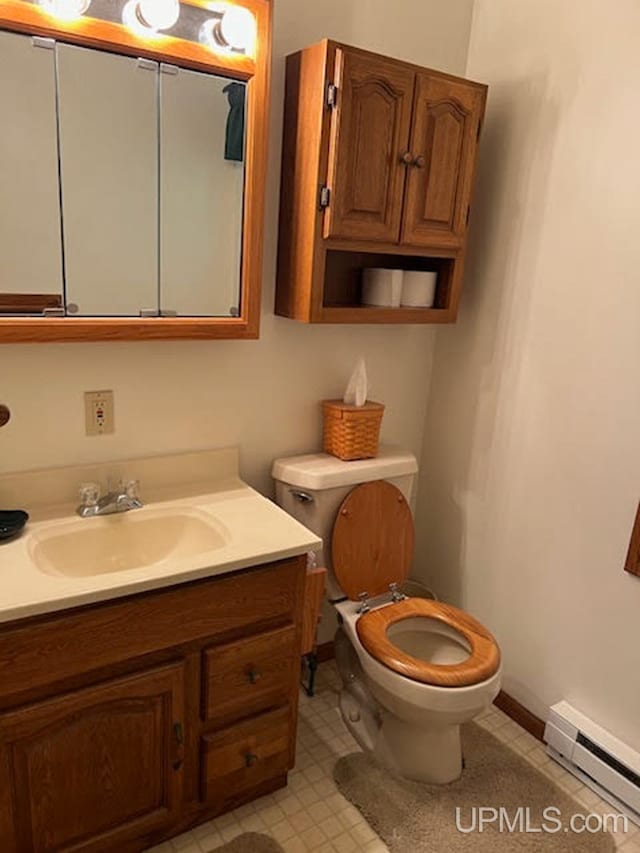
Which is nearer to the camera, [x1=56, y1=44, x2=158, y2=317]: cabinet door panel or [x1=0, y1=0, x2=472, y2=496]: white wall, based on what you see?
[x1=56, y1=44, x2=158, y2=317]: cabinet door panel

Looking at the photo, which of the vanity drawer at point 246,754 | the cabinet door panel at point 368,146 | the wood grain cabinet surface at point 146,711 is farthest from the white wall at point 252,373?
the vanity drawer at point 246,754

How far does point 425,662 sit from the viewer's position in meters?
1.80

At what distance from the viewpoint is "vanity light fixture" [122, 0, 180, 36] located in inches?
52.9

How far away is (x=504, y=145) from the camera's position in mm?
1917

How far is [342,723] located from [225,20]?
6.59ft

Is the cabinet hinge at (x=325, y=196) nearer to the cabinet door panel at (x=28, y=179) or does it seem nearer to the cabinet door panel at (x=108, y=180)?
the cabinet door panel at (x=108, y=180)

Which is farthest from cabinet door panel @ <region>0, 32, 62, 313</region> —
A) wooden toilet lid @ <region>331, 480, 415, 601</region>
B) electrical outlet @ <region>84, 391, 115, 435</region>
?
wooden toilet lid @ <region>331, 480, 415, 601</region>

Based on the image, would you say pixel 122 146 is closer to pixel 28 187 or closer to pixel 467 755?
pixel 28 187

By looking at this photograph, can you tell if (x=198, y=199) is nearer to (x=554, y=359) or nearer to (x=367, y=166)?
(x=367, y=166)

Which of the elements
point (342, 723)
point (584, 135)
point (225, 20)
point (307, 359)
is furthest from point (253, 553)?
point (584, 135)

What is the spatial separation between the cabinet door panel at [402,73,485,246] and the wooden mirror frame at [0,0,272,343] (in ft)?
1.42

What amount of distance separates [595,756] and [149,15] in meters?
2.23

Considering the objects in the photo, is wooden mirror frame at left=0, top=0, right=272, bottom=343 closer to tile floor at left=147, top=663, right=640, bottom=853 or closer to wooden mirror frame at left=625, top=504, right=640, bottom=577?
wooden mirror frame at left=625, top=504, right=640, bottom=577

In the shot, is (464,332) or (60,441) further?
(464,332)
